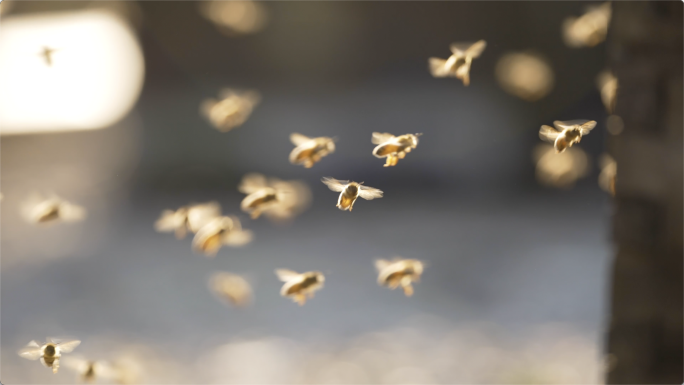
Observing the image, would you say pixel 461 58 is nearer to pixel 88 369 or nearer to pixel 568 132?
pixel 568 132

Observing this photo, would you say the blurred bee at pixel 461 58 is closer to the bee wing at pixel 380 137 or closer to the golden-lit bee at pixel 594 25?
the bee wing at pixel 380 137

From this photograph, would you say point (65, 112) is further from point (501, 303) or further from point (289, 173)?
point (501, 303)

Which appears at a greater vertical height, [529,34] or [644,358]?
[529,34]

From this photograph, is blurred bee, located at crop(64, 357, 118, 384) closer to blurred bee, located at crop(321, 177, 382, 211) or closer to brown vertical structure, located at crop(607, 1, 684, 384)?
blurred bee, located at crop(321, 177, 382, 211)

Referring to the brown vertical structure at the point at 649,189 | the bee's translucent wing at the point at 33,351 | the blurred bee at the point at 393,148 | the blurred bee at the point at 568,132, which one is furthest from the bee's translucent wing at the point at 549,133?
the bee's translucent wing at the point at 33,351

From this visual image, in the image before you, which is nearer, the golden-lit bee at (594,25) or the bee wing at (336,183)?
the bee wing at (336,183)

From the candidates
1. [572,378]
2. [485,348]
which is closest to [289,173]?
[485,348]
